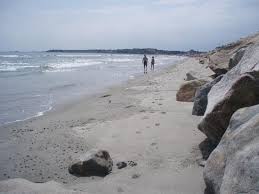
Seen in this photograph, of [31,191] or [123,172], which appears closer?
[31,191]

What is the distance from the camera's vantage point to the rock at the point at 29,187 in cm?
520

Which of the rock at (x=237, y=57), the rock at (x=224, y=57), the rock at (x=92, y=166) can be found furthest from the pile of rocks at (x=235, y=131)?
the rock at (x=224, y=57)

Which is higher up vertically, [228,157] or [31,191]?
[228,157]

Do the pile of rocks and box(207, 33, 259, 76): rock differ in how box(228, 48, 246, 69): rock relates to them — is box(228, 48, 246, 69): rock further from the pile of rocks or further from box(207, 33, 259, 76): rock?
the pile of rocks

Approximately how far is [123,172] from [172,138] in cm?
176

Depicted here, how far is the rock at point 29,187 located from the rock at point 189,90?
6.68 meters

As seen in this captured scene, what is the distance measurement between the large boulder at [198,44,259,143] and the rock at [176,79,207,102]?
17.4 ft

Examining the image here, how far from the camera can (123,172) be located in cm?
596

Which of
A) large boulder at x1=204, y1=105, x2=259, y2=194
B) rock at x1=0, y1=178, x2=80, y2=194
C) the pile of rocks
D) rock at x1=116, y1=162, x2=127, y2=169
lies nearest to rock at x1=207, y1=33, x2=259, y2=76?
the pile of rocks

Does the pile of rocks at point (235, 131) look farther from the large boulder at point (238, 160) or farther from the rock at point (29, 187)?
the rock at point (29, 187)

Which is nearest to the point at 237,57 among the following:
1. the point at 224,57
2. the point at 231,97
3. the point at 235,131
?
the point at 224,57

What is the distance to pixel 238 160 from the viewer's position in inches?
142

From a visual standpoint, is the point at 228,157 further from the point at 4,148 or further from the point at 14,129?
the point at 14,129

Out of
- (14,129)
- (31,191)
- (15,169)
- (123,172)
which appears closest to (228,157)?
(123,172)
